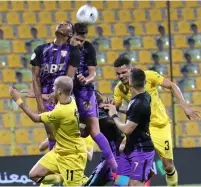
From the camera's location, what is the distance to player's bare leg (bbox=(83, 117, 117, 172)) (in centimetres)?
952

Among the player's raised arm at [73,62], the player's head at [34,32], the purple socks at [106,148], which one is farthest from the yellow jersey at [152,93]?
the player's head at [34,32]

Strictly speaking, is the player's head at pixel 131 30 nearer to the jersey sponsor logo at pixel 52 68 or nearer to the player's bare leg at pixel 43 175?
the jersey sponsor logo at pixel 52 68

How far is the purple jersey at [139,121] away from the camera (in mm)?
8641

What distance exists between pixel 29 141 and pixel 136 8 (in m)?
3.38

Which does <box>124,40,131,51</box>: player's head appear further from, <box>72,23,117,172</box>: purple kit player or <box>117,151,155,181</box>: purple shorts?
<box>117,151,155,181</box>: purple shorts

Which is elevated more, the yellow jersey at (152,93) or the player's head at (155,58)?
the player's head at (155,58)

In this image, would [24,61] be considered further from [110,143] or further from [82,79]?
[82,79]

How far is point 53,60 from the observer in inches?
362

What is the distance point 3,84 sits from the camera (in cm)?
1369

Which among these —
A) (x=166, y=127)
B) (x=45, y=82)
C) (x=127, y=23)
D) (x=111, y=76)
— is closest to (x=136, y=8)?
(x=127, y=23)

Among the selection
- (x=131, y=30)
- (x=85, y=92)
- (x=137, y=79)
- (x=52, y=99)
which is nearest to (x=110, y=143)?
(x=85, y=92)

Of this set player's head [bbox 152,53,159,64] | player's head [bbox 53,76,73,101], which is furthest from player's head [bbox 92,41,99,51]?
player's head [bbox 53,76,73,101]

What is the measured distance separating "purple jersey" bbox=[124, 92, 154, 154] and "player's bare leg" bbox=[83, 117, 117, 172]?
0.61 metres

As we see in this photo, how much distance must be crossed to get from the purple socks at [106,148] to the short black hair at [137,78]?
111 cm
